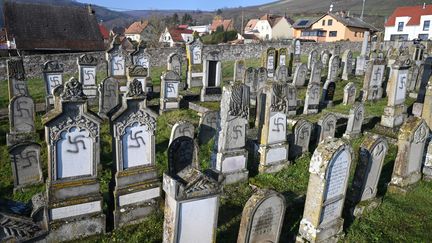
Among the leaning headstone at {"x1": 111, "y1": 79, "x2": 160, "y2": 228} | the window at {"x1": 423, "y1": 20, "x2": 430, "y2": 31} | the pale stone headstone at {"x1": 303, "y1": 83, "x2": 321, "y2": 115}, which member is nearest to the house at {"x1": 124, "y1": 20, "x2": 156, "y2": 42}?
the window at {"x1": 423, "y1": 20, "x2": 430, "y2": 31}

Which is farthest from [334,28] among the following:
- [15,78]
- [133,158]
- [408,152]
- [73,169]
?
[73,169]

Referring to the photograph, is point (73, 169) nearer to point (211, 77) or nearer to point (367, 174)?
point (367, 174)

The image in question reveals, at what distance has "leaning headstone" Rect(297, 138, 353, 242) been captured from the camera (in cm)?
584

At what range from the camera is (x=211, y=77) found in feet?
51.6

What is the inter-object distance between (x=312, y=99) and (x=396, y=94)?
3235mm

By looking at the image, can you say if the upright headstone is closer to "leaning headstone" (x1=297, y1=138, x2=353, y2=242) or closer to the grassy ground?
the grassy ground

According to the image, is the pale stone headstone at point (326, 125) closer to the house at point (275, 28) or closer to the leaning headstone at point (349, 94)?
the leaning headstone at point (349, 94)

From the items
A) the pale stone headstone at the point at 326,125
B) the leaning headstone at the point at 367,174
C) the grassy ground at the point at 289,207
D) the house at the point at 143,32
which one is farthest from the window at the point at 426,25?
the leaning headstone at the point at 367,174

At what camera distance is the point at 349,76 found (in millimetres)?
21797

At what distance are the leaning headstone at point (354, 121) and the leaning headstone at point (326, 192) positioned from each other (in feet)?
16.7

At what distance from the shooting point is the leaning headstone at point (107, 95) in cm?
1227

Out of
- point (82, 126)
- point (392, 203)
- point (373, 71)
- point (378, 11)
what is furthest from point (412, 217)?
point (378, 11)

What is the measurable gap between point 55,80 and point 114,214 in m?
8.84

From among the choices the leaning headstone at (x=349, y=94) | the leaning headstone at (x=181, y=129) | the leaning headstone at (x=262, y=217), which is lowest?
the leaning headstone at (x=262, y=217)
